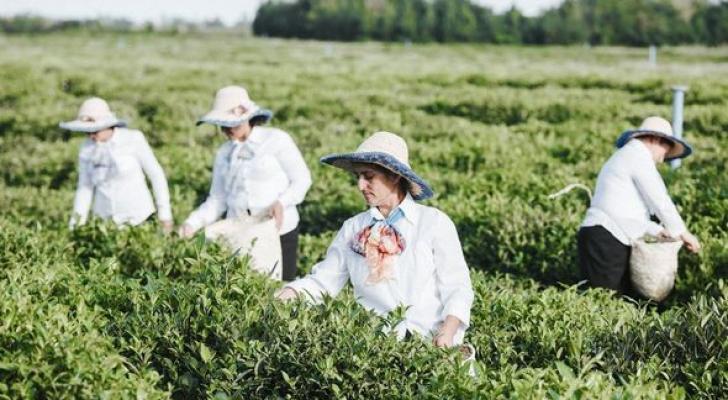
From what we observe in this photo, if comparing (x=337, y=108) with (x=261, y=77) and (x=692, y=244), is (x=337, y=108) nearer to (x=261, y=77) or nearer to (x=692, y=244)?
(x=261, y=77)

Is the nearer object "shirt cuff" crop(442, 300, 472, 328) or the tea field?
the tea field

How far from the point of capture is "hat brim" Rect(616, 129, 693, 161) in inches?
250

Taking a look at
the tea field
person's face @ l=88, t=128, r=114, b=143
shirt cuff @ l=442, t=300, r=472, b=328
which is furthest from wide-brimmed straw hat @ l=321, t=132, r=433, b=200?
person's face @ l=88, t=128, r=114, b=143

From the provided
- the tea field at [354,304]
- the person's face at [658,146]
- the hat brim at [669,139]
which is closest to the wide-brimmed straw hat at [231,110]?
the tea field at [354,304]

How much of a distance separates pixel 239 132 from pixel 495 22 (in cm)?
10965

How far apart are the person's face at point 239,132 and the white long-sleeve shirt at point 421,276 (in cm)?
226

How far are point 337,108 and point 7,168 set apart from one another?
725cm

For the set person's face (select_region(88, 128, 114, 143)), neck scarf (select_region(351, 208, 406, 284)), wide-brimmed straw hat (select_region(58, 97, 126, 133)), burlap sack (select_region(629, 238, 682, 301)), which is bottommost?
burlap sack (select_region(629, 238, 682, 301))

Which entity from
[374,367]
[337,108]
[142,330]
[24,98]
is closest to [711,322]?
[374,367]

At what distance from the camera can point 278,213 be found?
627 centimetres

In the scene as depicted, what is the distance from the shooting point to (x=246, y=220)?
20.5ft

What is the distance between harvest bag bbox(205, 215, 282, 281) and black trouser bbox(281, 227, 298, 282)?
55 centimetres

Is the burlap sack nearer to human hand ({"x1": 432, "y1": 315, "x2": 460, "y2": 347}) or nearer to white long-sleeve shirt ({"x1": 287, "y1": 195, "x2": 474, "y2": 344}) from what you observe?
white long-sleeve shirt ({"x1": 287, "y1": 195, "x2": 474, "y2": 344})

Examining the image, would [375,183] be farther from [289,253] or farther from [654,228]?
[654,228]
